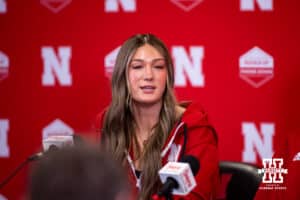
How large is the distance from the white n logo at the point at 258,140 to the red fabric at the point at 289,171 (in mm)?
293

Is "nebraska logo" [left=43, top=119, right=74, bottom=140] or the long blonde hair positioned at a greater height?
the long blonde hair

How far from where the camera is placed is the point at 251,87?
2.01 meters

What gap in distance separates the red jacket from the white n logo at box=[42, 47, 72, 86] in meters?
0.70

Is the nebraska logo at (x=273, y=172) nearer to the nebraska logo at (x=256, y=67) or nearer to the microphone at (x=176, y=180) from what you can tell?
the nebraska logo at (x=256, y=67)

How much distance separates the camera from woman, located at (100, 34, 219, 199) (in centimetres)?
152

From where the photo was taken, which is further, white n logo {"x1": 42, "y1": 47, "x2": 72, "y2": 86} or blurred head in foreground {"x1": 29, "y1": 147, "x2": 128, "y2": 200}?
white n logo {"x1": 42, "y1": 47, "x2": 72, "y2": 86}

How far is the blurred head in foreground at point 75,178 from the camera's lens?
1.78 ft

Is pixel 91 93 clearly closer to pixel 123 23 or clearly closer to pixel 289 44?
pixel 123 23

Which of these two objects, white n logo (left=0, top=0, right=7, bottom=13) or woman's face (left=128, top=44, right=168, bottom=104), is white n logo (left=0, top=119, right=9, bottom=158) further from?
woman's face (left=128, top=44, right=168, bottom=104)

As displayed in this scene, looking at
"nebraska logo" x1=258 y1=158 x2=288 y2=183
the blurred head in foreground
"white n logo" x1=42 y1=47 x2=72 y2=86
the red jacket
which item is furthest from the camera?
"white n logo" x1=42 y1=47 x2=72 y2=86

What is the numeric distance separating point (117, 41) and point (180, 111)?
0.59 metres

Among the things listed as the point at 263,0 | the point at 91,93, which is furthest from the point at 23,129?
the point at 263,0

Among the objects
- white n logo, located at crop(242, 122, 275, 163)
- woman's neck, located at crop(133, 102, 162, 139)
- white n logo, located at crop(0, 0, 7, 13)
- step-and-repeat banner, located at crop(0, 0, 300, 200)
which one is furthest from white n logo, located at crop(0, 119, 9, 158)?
white n logo, located at crop(242, 122, 275, 163)

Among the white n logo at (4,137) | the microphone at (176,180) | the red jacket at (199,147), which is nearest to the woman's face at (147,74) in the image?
the red jacket at (199,147)
